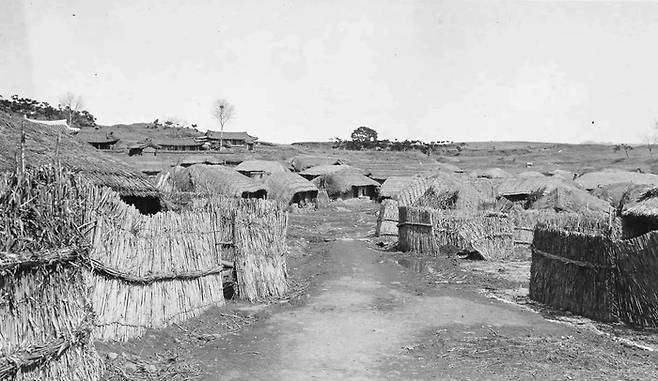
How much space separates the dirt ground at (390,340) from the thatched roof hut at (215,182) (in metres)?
14.7

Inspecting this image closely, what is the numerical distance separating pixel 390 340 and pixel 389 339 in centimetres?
6

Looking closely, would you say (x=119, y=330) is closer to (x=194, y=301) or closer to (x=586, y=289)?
(x=194, y=301)

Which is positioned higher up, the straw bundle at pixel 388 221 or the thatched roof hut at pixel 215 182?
the thatched roof hut at pixel 215 182

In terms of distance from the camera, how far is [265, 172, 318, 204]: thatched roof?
31.0 metres

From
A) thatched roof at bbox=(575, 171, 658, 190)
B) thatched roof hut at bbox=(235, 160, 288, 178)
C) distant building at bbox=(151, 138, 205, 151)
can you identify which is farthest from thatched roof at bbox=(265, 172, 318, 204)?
distant building at bbox=(151, 138, 205, 151)

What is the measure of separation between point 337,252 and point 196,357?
10.0 m

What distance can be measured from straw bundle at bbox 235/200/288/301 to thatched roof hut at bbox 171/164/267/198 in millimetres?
15615

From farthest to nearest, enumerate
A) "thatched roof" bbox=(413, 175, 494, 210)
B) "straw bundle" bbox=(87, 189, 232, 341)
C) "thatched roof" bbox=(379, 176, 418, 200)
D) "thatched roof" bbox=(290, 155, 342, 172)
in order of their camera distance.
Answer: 1. "thatched roof" bbox=(290, 155, 342, 172)
2. "thatched roof" bbox=(379, 176, 418, 200)
3. "thatched roof" bbox=(413, 175, 494, 210)
4. "straw bundle" bbox=(87, 189, 232, 341)

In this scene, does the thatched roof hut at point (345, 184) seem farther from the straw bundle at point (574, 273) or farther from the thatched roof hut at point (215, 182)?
the straw bundle at point (574, 273)

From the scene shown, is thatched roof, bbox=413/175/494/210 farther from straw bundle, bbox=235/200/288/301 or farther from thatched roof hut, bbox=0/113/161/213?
straw bundle, bbox=235/200/288/301

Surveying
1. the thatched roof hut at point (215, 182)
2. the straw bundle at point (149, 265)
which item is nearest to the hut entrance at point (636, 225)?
the straw bundle at point (149, 265)

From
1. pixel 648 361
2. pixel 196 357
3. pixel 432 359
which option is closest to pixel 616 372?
pixel 648 361

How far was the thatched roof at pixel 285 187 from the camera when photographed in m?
31.0

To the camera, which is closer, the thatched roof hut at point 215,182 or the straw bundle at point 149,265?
the straw bundle at point 149,265
